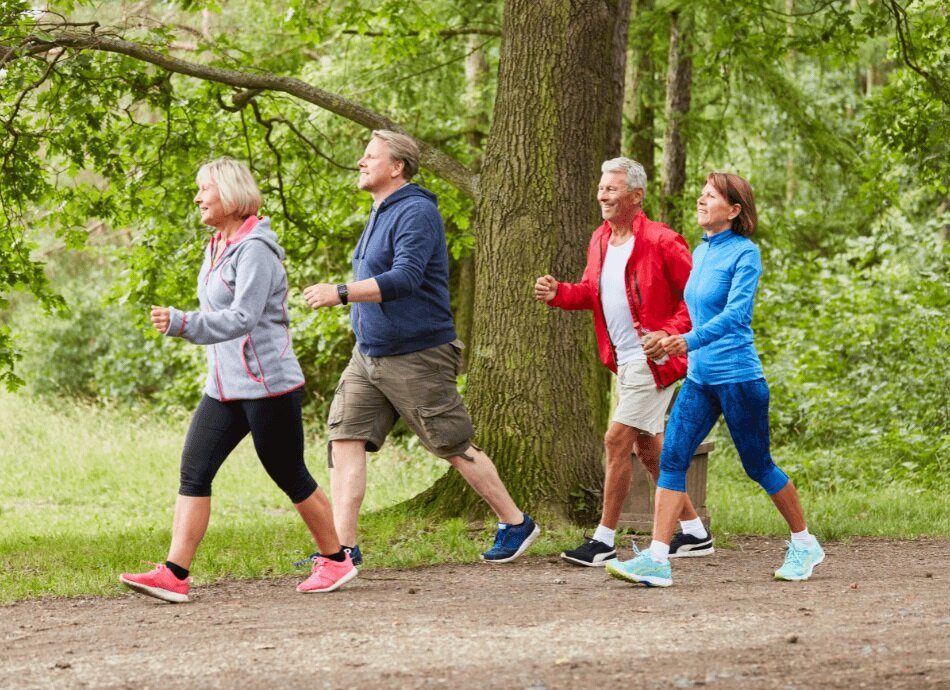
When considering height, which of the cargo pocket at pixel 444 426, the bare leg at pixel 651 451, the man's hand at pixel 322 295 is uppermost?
the man's hand at pixel 322 295

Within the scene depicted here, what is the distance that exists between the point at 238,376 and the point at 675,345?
1.94 m

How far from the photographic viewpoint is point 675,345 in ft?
18.3

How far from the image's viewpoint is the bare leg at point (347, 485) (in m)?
6.40

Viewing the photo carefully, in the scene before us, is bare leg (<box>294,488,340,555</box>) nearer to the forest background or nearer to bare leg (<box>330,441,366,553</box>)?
bare leg (<box>330,441,366,553</box>)

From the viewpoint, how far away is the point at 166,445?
16.7 metres

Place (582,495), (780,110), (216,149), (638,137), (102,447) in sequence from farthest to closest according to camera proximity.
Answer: (102,447)
(638,137)
(780,110)
(216,149)
(582,495)

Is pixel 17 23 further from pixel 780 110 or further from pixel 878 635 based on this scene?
pixel 780 110

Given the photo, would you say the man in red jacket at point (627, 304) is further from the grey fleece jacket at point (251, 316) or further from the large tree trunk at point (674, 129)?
the large tree trunk at point (674, 129)

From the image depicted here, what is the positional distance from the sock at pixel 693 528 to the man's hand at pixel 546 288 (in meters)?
1.61

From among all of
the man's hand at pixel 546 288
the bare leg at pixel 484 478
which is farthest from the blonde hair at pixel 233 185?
the bare leg at pixel 484 478

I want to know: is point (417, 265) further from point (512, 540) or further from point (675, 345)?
point (512, 540)

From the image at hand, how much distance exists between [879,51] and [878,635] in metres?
17.4

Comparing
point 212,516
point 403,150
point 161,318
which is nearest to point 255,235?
point 161,318

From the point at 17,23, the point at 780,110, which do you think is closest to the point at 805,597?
the point at 17,23
